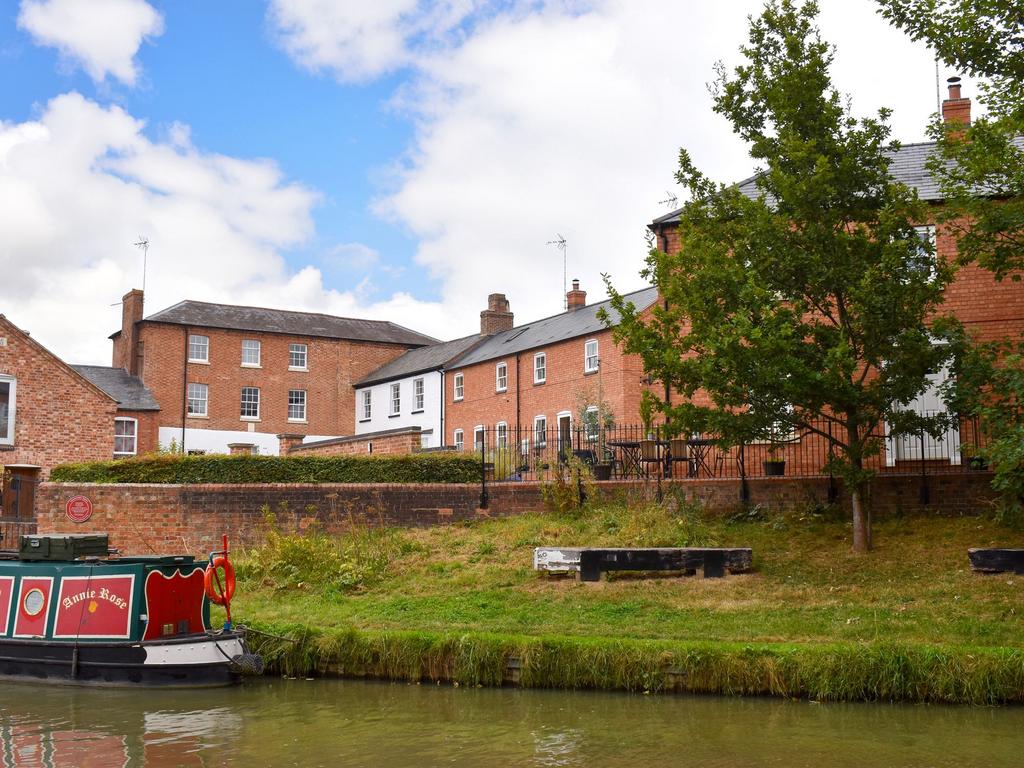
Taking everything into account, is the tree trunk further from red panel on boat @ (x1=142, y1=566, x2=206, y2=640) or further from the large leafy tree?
red panel on boat @ (x1=142, y1=566, x2=206, y2=640)

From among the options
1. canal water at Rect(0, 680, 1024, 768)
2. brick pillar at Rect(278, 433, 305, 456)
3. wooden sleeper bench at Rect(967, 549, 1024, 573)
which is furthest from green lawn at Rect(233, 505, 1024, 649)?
brick pillar at Rect(278, 433, 305, 456)

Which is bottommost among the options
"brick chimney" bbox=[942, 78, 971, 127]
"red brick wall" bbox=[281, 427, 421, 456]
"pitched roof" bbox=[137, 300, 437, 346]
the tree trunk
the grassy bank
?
the grassy bank

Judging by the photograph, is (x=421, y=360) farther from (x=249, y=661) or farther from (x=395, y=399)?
(x=249, y=661)

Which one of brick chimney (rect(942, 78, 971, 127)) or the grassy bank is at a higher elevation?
brick chimney (rect(942, 78, 971, 127))

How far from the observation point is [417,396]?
40.3 metres

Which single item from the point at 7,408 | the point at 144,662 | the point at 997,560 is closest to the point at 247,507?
the point at 144,662

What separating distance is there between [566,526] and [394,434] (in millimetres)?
7950

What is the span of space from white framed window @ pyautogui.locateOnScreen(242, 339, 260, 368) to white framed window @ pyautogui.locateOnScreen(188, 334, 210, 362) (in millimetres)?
1533

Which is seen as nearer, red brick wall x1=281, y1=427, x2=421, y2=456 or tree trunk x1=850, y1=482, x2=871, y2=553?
tree trunk x1=850, y1=482, x2=871, y2=553

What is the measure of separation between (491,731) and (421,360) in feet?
108

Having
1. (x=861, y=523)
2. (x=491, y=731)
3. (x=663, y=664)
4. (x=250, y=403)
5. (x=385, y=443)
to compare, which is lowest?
(x=491, y=731)

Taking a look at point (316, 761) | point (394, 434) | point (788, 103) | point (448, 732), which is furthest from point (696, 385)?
point (394, 434)

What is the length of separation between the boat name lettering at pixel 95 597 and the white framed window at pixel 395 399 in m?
28.5

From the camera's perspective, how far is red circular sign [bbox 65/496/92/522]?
17188mm
